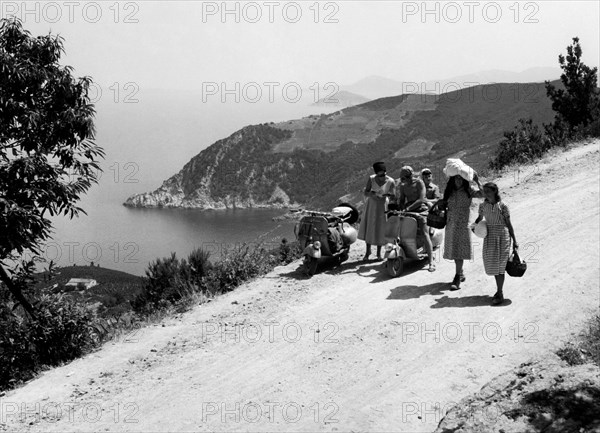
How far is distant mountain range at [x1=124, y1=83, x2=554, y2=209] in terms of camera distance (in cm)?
9394

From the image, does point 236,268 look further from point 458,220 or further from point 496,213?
point 496,213

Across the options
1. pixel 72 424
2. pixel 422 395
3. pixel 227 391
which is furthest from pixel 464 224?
pixel 72 424

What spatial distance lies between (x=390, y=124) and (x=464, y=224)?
98.9 meters

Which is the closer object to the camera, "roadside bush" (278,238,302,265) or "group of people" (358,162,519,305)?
"group of people" (358,162,519,305)

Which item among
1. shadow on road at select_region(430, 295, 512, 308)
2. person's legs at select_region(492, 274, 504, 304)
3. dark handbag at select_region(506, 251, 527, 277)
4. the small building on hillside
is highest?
dark handbag at select_region(506, 251, 527, 277)

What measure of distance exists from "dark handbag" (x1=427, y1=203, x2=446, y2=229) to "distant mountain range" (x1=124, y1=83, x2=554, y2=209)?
73.8 m

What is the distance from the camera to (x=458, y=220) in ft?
34.1

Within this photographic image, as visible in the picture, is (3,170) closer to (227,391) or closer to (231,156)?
(227,391)

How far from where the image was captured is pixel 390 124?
351ft

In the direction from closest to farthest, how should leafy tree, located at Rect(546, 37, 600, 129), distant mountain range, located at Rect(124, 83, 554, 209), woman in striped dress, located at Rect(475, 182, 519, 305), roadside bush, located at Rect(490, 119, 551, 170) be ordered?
woman in striped dress, located at Rect(475, 182, 519, 305) < roadside bush, located at Rect(490, 119, 551, 170) < leafy tree, located at Rect(546, 37, 600, 129) < distant mountain range, located at Rect(124, 83, 554, 209)

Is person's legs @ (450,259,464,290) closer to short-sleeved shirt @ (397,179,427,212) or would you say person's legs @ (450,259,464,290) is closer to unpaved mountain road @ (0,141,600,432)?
unpaved mountain road @ (0,141,600,432)

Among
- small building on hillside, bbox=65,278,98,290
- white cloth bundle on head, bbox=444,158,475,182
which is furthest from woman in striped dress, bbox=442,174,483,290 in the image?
small building on hillside, bbox=65,278,98,290

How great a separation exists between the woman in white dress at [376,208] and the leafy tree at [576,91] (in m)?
17.9

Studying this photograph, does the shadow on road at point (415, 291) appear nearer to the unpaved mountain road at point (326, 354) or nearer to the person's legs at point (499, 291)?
the unpaved mountain road at point (326, 354)
